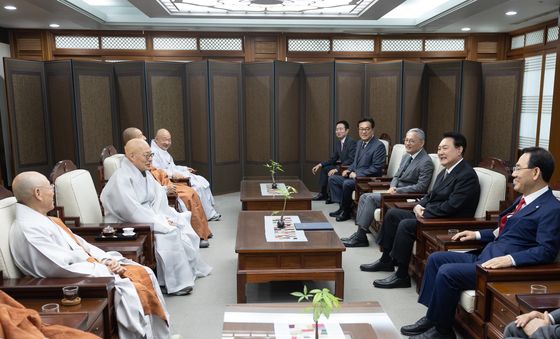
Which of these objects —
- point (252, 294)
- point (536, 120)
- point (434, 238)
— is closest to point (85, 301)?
point (252, 294)

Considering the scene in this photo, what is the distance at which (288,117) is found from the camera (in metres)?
7.23

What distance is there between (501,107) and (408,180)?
3.13m

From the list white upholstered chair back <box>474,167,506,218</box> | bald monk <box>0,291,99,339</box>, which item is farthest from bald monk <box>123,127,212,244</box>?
bald monk <box>0,291,99,339</box>

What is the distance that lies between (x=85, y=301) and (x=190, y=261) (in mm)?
1541

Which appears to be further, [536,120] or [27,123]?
[536,120]

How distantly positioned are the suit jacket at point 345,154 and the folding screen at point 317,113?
0.62m

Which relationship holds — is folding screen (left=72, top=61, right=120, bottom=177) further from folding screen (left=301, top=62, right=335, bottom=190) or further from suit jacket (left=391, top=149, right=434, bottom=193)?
suit jacket (left=391, top=149, right=434, bottom=193)

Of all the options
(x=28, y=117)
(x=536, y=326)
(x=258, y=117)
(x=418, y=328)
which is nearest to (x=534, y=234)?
(x=536, y=326)

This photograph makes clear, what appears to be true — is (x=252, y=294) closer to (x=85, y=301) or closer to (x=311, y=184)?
(x=85, y=301)

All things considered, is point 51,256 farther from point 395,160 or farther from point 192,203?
point 395,160

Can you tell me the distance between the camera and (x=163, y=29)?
7504 millimetres

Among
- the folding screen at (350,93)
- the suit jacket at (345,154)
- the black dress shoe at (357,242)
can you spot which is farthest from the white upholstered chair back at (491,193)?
the folding screen at (350,93)

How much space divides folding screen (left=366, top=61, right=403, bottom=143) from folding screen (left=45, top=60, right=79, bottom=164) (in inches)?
175

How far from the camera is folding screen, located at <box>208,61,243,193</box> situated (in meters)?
6.83
